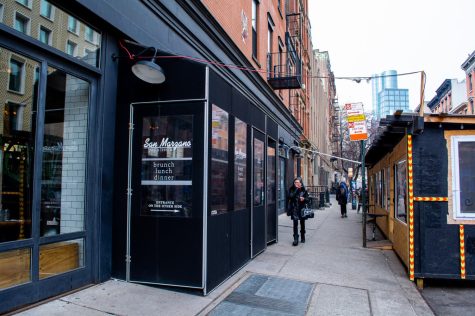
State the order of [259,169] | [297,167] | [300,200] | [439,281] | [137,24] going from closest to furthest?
[137,24], [439,281], [259,169], [300,200], [297,167]

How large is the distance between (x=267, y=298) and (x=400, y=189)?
A: 453cm

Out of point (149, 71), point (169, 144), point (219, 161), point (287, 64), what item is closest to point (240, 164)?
point (219, 161)

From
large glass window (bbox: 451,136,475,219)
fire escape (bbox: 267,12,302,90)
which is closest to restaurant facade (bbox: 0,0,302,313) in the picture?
large glass window (bbox: 451,136,475,219)

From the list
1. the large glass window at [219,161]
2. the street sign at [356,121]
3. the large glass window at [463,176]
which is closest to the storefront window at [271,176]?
the street sign at [356,121]

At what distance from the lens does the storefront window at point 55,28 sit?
14.2 feet

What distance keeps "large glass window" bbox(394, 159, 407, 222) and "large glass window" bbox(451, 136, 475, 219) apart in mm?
1069

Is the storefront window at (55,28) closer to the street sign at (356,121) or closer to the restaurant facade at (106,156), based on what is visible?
the restaurant facade at (106,156)

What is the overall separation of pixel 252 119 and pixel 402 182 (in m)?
3.42

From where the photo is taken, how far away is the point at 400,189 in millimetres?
8555

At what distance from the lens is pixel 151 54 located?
5652 millimetres

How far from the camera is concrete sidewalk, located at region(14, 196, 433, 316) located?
472cm

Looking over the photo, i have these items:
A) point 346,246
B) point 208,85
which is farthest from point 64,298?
point 346,246

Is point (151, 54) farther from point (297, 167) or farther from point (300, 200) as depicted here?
point (297, 167)

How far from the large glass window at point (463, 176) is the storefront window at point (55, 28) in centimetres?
614
